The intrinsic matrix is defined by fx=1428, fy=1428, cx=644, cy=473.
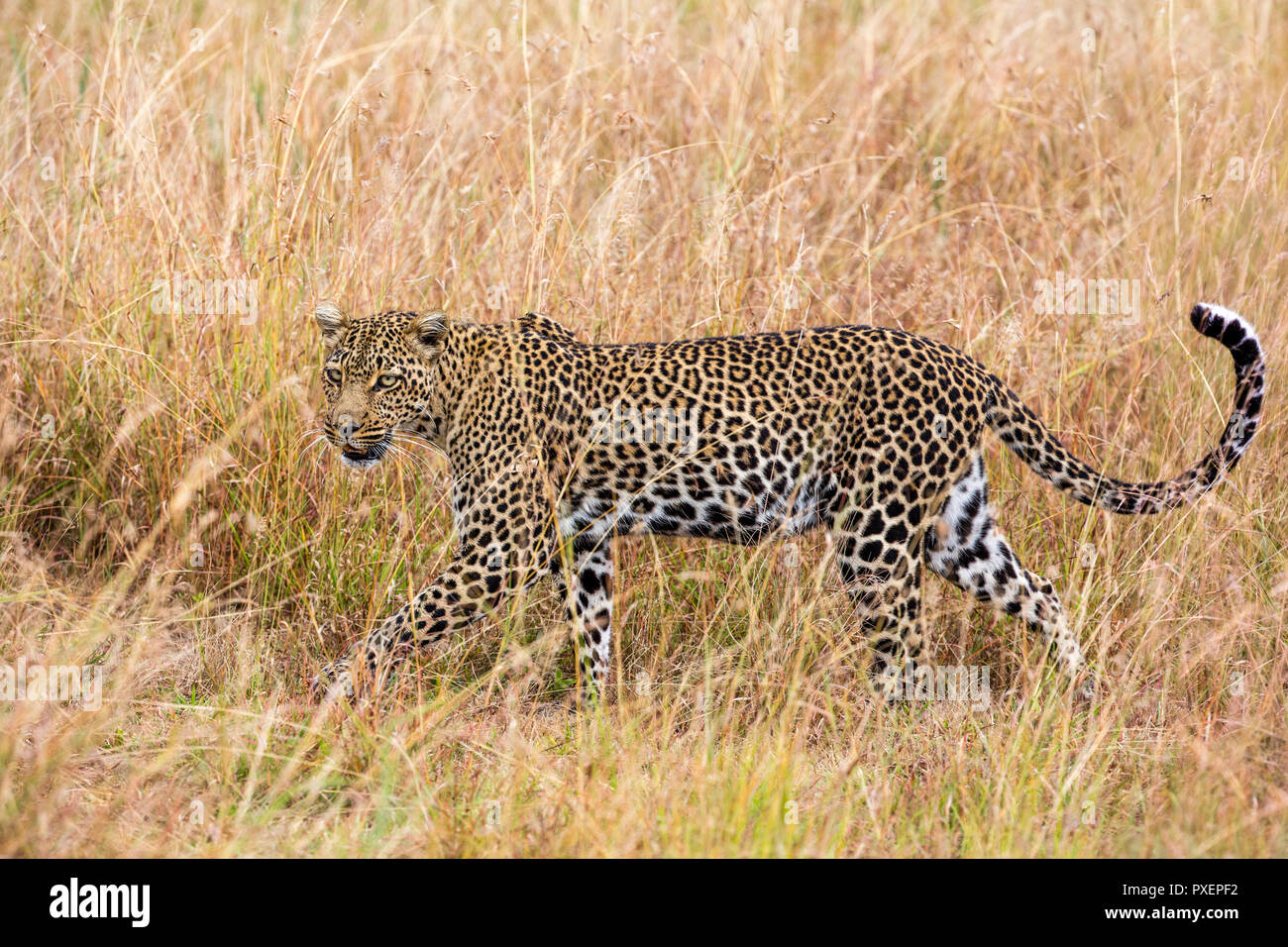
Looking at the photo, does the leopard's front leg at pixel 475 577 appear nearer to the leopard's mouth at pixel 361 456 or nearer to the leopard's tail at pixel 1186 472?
the leopard's mouth at pixel 361 456

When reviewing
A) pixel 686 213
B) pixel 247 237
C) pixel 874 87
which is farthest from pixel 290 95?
pixel 874 87

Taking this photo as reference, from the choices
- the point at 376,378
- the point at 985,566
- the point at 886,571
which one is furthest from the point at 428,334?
the point at 985,566

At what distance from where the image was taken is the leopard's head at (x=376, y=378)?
18.8ft

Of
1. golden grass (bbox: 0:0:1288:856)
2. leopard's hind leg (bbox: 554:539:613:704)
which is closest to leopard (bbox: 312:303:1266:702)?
leopard's hind leg (bbox: 554:539:613:704)

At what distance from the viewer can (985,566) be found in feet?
19.7

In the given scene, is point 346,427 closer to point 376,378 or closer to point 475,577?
point 376,378

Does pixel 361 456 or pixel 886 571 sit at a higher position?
pixel 361 456

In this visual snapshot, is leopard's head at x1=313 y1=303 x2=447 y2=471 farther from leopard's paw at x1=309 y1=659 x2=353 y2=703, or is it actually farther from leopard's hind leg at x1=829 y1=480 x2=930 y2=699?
leopard's hind leg at x1=829 y1=480 x2=930 y2=699

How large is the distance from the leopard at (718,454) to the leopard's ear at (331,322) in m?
0.01

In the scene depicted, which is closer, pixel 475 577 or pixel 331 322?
pixel 475 577

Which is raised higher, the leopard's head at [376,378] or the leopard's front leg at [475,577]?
the leopard's head at [376,378]

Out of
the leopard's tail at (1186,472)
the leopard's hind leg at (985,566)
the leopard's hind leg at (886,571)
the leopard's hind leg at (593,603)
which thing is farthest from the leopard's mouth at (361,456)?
the leopard's tail at (1186,472)

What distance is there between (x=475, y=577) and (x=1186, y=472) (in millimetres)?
2842

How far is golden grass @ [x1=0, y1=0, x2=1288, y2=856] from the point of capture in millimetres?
4844
